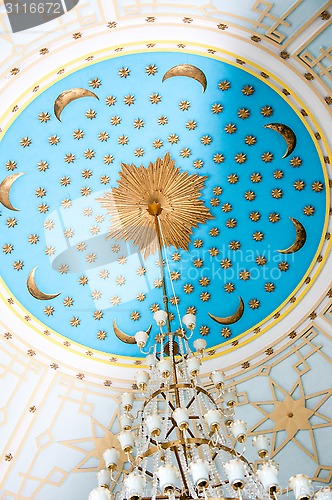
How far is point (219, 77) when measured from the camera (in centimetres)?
739

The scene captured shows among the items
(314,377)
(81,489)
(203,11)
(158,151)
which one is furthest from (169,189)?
(81,489)

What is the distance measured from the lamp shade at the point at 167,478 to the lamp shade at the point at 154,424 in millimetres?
658

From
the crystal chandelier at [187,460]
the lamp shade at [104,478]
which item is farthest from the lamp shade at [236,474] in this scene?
the lamp shade at [104,478]

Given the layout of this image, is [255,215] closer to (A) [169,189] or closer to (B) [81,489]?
(A) [169,189]

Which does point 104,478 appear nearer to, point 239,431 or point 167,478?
point 167,478

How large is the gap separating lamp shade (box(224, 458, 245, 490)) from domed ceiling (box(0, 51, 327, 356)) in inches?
160

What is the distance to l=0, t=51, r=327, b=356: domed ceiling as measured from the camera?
7500mm

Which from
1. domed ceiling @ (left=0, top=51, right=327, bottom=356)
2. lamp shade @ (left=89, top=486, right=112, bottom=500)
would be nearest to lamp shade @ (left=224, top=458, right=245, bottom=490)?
lamp shade @ (left=89, top=486, right=112, bottom=500)

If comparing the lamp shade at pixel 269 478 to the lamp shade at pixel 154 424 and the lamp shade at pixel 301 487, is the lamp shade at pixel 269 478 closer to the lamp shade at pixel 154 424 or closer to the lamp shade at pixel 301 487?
the lamp shade at pixel 301 487

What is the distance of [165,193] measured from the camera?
7742 mm

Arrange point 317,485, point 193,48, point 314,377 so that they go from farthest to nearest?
point 314,377
point 317,485
point 193,48

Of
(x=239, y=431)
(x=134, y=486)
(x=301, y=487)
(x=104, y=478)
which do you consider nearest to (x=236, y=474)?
(x=301, y=487)

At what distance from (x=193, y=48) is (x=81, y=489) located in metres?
6.16

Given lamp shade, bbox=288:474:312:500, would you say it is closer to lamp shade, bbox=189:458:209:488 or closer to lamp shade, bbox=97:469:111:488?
lamp shade, bbox=189:458:209:488
